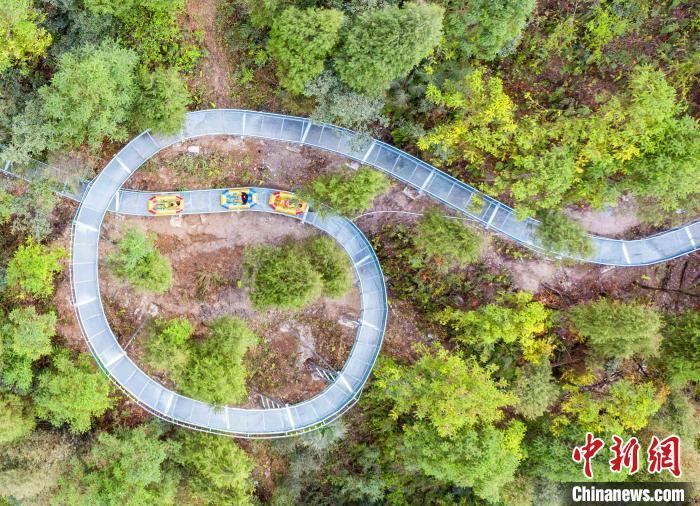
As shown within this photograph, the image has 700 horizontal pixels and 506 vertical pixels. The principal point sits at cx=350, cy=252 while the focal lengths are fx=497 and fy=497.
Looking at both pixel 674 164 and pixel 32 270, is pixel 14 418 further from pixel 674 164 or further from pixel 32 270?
pixel 674 164

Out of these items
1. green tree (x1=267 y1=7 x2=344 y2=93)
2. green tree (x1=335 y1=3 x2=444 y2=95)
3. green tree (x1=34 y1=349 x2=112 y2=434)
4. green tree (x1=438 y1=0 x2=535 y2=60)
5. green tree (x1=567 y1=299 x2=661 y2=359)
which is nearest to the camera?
green tree (x1=335 y1=3 x2=444 y2=95)

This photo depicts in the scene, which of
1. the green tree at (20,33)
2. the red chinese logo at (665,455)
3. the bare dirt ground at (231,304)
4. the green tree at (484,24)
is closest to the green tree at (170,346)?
the bare dirt ground at (231,304)

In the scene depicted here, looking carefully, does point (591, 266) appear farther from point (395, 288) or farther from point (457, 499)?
point (457, 499)

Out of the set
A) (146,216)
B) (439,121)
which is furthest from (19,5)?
(439,121)

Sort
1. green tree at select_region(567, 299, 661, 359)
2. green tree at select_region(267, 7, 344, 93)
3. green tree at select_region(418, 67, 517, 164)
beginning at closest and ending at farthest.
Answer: green tree at select_region(267, 7, 344, 93) < green tree at select_region(418, 67, 517, 164) < green tree at select_region(567, 299, 661, 359)

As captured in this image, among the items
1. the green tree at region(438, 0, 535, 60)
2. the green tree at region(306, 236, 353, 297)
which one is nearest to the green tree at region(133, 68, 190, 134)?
the green tree at region(306, 236, 353, 297)

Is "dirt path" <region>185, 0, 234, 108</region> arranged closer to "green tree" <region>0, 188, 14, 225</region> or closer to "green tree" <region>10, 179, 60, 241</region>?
"green tree" <region>10, 179, 60, 241</region>
